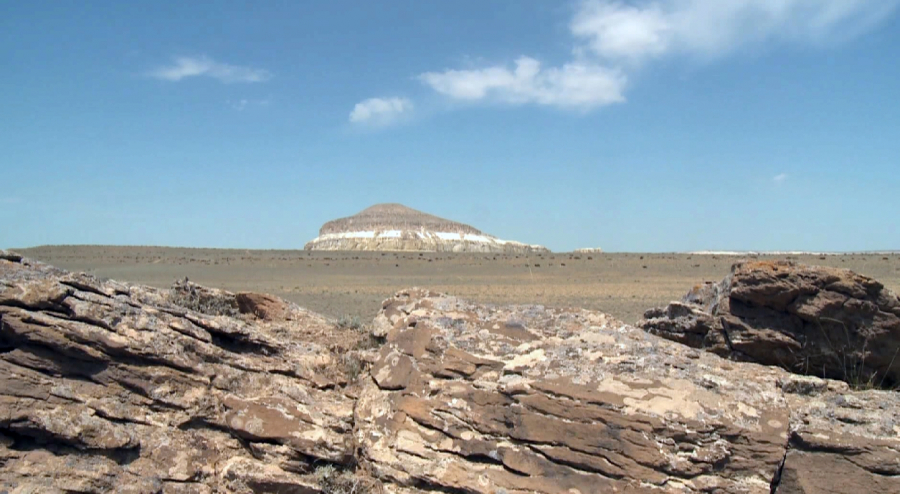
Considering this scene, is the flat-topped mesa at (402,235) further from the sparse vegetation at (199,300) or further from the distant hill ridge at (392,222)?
the sparse vegetation at (199,300)

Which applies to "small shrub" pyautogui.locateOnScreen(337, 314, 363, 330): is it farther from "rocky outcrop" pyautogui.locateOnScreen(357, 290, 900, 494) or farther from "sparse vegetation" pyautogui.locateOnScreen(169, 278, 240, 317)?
"rocky outcrop" pyautogui.locateOnScreen(357, 290, 900, 494)

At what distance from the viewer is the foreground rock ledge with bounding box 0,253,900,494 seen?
4.74 metres

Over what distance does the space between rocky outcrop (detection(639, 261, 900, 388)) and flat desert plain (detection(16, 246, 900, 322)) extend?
44.4ft

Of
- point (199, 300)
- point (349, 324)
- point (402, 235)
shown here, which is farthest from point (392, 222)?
→ point (199, 300)

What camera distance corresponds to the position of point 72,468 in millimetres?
4707

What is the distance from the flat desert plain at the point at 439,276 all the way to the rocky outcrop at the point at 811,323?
533 inches

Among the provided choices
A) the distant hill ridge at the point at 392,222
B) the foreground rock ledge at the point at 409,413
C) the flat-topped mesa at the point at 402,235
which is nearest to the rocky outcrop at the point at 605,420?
the foreground rock ledge at the point at 409,413

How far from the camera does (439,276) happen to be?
4150 cm

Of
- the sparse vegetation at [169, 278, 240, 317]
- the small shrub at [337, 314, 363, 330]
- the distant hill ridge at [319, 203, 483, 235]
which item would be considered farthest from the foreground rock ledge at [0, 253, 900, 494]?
the distant hill ridge at [319, 203, 483, 235]

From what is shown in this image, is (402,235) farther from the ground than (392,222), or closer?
closer

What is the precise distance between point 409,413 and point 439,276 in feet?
118

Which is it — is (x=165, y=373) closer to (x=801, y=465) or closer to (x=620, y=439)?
(x=620, y=439)

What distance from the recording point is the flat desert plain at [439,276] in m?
27.8

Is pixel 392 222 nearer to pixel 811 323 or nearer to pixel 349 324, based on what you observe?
pixel 349 324
